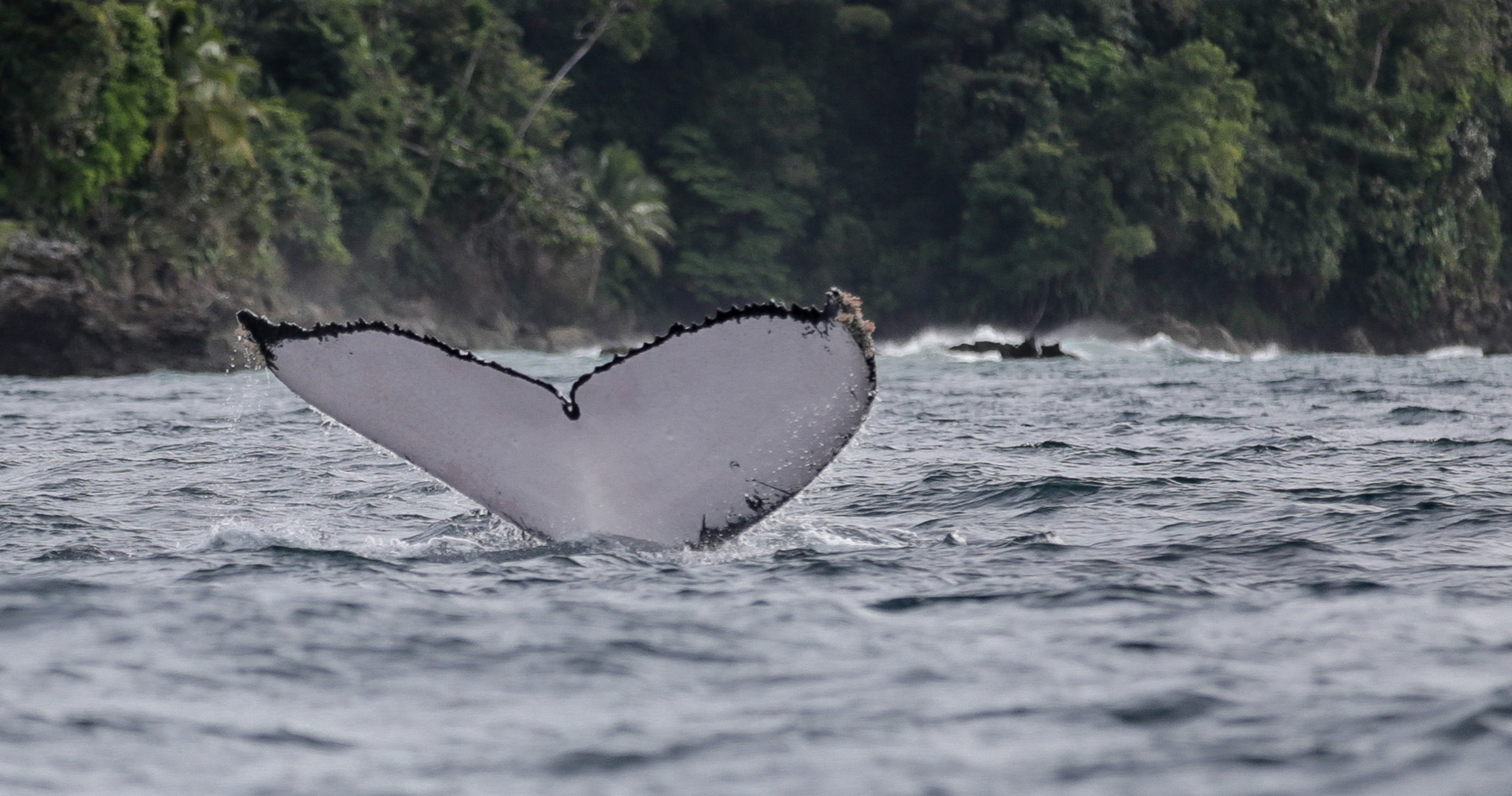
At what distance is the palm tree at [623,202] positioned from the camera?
156 ft

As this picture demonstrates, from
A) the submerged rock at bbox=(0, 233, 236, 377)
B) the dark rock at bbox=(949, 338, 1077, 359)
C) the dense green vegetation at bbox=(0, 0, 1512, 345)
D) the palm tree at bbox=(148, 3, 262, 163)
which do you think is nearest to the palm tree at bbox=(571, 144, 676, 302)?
the dense green vegetation at bbox=(0, 0, 1512, 345)

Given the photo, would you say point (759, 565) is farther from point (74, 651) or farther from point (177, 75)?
point (177, 75)

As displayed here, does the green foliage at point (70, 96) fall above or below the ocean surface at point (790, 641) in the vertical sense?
above

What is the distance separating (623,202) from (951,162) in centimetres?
1018

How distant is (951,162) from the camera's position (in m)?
51.4

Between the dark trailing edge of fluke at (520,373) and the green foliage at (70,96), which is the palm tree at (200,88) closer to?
the green foliage at (70,96)

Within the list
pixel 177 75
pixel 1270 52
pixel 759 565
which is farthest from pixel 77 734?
pixel 1270 52

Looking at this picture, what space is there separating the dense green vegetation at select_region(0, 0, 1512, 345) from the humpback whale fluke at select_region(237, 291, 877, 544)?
3596 centimetres

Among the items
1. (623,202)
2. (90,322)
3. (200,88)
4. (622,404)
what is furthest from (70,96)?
(622,404)

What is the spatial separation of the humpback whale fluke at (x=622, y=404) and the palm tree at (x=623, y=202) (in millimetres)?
41976

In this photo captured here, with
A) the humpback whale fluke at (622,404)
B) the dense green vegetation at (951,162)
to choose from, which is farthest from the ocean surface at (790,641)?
the dense green vegetation at (951,162)

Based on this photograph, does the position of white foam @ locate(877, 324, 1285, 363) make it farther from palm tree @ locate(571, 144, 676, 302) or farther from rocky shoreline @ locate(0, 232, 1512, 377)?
rocky shoreline @ locate(0, 232, 1512, 377)

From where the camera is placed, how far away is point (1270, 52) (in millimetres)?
51438

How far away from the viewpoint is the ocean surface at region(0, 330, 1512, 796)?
3.95m
